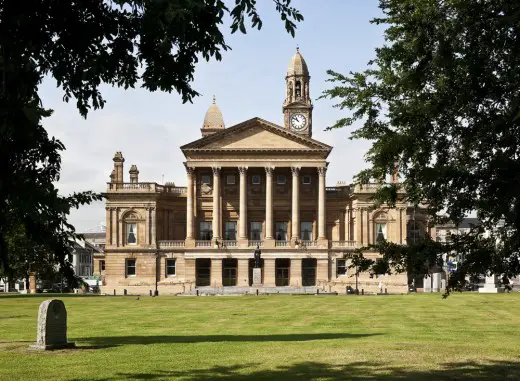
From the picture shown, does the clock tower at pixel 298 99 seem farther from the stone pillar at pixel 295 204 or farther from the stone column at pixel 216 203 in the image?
the stone column at pixel 216 203

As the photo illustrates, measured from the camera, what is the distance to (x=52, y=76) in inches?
464

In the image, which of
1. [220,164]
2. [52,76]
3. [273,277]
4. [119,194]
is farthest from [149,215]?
[52,76]

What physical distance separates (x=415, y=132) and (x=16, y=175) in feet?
30.8

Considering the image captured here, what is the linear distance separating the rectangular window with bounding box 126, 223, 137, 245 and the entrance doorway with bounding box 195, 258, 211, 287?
8.79 meters

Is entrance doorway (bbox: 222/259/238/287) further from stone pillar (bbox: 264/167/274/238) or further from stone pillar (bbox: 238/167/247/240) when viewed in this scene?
stone pillar (bbox: 264/167/274/238)

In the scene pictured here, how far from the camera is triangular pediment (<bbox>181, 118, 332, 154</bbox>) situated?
99.4 meters

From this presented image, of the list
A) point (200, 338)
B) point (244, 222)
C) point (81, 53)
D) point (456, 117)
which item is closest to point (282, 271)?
point (244, 222)

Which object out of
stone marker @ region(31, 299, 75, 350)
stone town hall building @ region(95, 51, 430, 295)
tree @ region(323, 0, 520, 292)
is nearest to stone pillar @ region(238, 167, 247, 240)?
stone town hall building @ region(95, 51, 430, 295)

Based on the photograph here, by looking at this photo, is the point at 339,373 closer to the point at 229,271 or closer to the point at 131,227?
the point at 229,271

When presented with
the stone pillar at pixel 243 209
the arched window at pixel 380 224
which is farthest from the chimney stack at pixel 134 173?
the arched window at pixel 380 224

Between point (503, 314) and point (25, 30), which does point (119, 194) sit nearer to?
point (503, 314)

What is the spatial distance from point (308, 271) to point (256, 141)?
1772cm

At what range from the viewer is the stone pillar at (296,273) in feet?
321

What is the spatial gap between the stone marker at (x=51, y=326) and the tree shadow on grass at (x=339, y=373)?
19.3 feet
